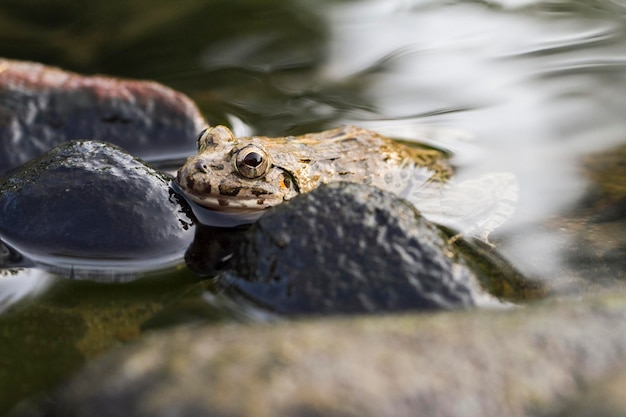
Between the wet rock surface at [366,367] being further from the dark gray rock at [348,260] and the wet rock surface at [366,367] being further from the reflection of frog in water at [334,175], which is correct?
the reflection of frog in water at [334,175]

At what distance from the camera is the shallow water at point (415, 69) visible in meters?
5.54

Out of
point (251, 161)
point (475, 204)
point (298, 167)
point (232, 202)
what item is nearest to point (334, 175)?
point (298, 167)

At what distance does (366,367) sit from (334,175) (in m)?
2.61

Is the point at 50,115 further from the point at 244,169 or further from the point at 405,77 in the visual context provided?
the point at 405,77

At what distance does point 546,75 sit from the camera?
690 centimetres

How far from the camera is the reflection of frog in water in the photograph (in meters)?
4.52

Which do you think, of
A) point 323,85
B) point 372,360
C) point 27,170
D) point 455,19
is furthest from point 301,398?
point 455,19

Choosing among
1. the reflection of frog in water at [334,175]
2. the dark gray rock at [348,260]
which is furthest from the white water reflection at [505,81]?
the dark gray rock at [348,260]

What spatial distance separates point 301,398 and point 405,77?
508cm

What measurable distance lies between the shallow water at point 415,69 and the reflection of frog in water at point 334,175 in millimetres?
204


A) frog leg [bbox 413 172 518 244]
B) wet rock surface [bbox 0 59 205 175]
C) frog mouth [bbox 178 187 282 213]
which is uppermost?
wet rock surface [bbox 0 59 205 175]

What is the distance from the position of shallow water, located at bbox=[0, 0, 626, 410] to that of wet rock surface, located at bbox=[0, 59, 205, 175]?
53 centimetres

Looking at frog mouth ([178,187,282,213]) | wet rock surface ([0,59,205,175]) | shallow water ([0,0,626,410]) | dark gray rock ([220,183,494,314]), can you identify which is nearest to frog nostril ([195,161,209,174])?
frog mouth ([178,187,282,213])

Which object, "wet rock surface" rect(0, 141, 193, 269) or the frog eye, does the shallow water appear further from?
"wet rock surface" rect(0, 141, 193, 269)
